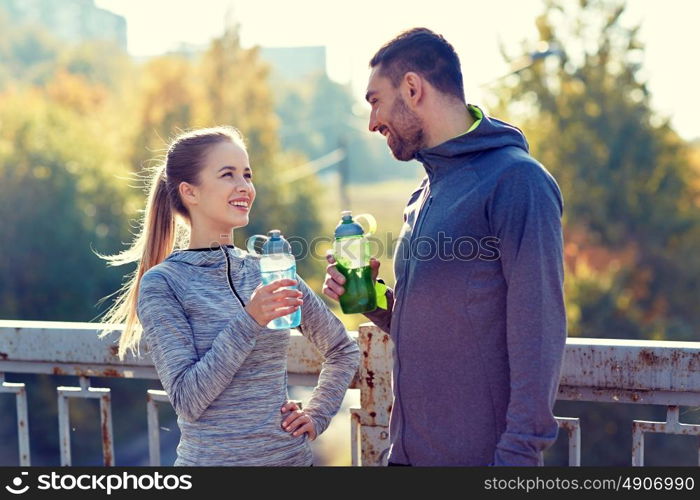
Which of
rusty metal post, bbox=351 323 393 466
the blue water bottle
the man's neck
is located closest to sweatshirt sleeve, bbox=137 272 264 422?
the blue water bottle

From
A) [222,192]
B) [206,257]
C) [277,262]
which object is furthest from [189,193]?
[277,262]

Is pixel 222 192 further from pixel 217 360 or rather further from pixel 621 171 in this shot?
pixel 621 171

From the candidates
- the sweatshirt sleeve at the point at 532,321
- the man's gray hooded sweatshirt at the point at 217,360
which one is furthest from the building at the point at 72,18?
the sweatshirt sleeve at the point at 532,321

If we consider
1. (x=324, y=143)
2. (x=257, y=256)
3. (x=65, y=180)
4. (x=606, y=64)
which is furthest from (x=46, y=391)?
(x=324, y=143)

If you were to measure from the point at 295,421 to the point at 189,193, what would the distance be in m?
0.97

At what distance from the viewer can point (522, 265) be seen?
2.36 metres

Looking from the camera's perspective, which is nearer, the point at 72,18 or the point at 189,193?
the point at 189,193

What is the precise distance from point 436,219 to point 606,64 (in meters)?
24.5

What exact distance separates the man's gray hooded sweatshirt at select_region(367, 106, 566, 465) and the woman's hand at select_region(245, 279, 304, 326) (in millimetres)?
369

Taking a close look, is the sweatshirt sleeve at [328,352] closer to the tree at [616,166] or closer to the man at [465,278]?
the man at [465,278]

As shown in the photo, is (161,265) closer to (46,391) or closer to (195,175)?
(195,175)

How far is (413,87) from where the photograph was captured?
9.33 ft

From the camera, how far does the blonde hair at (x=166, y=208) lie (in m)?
3.15

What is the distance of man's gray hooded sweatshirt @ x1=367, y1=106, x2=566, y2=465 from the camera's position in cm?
235
